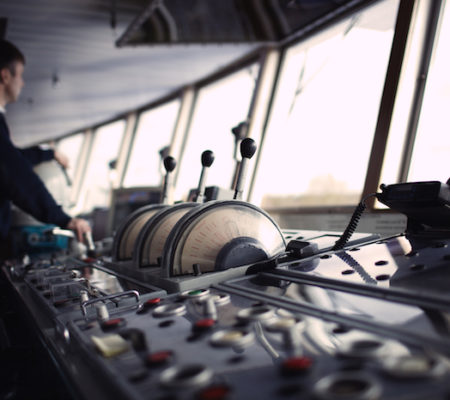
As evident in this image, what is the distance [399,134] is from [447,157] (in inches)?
12.3

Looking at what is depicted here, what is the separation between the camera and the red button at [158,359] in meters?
0.58

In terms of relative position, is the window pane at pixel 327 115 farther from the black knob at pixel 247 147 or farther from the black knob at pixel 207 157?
the black knob at pixel 247 147

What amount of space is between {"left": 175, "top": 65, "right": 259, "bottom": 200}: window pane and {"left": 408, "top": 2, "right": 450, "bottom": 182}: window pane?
2048 millimetres

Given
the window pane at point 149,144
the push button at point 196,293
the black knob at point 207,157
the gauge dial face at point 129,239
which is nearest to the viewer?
the push button at point 196,293

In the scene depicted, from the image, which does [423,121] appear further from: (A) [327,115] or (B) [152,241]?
(B) [152,241]

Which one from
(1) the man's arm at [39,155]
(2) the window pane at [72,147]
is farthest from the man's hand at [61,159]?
(2) the window pane at [72,147]

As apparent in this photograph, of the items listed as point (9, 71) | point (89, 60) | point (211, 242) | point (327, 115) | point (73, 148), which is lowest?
point (211, 242)

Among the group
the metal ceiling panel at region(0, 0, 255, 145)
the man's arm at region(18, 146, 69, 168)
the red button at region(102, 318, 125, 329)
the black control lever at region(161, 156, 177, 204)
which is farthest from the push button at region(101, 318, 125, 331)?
the metal ceiling panel at region(0, 0, 255, 145)

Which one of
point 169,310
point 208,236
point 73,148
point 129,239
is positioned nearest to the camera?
point 169,310

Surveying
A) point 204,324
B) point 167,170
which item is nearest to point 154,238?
point 167,170

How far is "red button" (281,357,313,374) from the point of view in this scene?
506 millimetres

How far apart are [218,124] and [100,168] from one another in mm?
4740

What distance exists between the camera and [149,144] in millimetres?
6762

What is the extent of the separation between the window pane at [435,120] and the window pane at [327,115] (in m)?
0.29
